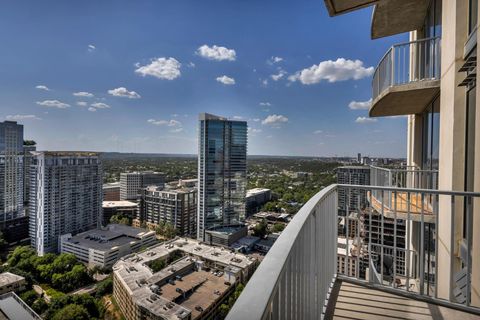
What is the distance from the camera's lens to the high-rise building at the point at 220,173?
32000 mm

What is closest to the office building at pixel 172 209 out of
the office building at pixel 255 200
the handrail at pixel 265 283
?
the office building at pixel 255 200

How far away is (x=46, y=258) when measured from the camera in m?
22.4

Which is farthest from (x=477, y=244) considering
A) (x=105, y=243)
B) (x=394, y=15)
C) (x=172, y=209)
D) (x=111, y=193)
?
(x=111, y=193)

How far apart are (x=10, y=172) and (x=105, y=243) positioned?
55.3ft

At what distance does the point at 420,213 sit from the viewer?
3514mm

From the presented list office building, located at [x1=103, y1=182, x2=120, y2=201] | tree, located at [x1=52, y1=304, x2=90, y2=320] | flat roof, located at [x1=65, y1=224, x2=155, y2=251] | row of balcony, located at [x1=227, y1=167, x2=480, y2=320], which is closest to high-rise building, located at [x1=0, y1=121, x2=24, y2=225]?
flat roof, located at [x1=65, y1=224, x2=155, y2=251]

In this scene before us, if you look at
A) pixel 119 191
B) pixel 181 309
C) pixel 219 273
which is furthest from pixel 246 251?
pixel 119 191

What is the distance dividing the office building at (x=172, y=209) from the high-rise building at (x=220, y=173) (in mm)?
5222

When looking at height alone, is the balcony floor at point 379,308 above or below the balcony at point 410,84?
below

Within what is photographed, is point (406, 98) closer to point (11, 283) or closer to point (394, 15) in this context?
point (394, 15)

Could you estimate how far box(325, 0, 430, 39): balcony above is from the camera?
4609 millimetres

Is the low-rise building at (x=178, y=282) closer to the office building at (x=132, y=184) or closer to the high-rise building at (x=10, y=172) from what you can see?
the high-rise building at (x=10, y=172)

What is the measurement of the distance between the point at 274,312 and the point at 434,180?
483 centimetres

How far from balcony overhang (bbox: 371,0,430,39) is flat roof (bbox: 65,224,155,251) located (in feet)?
88.9
